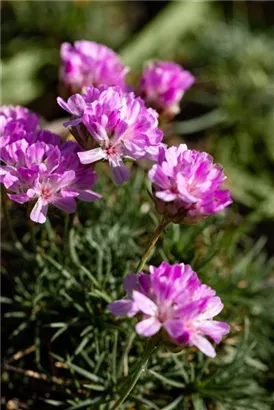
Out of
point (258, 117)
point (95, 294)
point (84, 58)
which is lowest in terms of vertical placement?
point (258, 117)

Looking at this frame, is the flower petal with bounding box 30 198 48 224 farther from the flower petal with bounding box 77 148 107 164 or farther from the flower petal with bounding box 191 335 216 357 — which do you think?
the flower petal with bounding box 191 335 216 357

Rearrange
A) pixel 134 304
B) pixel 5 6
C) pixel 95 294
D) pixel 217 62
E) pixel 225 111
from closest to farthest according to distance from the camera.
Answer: pixel 134 304, pixel 95 294, pixel 225 111, pixel 217 62, pixel 5 6

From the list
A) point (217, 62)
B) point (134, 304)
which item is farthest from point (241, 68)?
point (134, 304)

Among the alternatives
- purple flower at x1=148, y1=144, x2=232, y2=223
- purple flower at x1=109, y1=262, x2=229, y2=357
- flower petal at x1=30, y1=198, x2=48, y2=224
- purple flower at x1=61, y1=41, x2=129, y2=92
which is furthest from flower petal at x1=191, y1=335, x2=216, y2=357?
purple flower at x1=61, y1=41, x2=129, y2=92

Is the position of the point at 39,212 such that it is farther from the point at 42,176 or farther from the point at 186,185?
the point at 186,185

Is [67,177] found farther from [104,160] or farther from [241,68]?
[241,68]
